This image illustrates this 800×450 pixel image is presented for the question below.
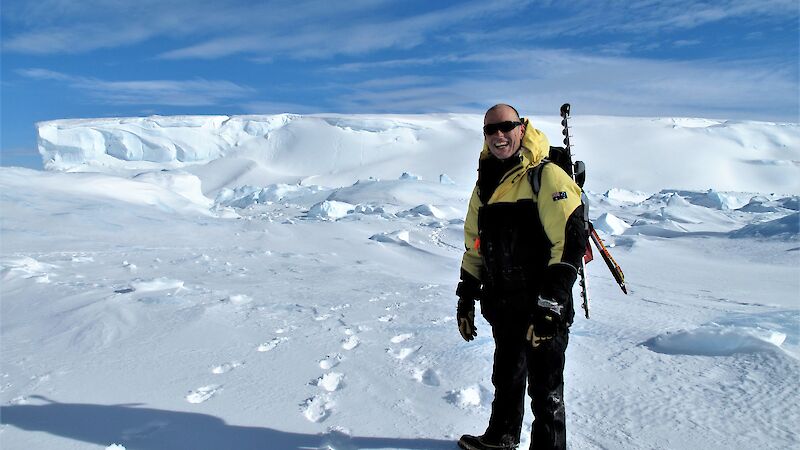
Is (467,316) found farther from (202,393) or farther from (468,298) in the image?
(202,393)

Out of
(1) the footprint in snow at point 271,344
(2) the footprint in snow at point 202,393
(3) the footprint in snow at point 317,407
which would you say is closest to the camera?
(3) the footprint in snow at point 317,407

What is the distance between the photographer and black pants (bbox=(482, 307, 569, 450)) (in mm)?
1780

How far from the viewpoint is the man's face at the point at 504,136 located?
1812 millimetres

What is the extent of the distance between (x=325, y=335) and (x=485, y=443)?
1685 millimetres

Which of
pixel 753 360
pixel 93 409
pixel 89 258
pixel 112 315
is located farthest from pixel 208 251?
pixel 753 360

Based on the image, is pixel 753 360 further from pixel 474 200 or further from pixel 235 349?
pixel 235 349

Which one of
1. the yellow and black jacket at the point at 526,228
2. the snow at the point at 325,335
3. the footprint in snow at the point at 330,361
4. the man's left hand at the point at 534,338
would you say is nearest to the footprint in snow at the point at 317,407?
the snow at the point at 325,335

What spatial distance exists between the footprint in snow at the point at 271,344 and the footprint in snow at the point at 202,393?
55cm

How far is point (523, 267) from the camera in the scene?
1.81m

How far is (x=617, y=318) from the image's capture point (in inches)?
144

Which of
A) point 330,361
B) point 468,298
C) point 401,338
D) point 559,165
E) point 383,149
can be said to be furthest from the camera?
point 383,149

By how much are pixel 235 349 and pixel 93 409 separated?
2.88 ft

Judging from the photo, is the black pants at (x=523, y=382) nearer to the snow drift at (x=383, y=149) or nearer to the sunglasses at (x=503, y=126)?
the sunglasses at (x=503, y=126)

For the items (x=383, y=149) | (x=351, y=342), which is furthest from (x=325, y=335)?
(x=383, y=149)
